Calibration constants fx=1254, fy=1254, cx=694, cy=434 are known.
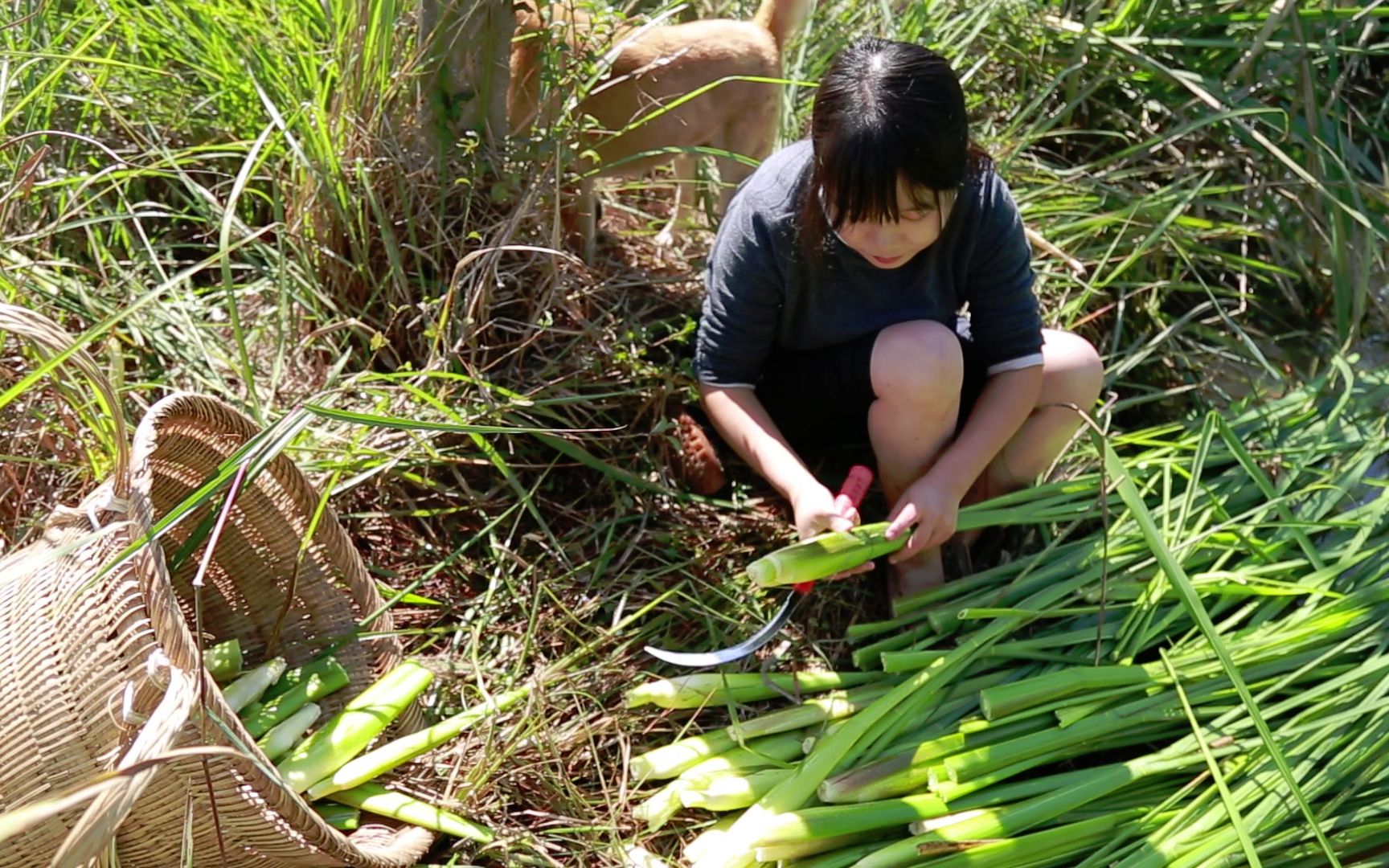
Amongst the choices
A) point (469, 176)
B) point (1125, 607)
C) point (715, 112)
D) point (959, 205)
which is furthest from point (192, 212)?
point (1125, 607)

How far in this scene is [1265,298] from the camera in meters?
2.85

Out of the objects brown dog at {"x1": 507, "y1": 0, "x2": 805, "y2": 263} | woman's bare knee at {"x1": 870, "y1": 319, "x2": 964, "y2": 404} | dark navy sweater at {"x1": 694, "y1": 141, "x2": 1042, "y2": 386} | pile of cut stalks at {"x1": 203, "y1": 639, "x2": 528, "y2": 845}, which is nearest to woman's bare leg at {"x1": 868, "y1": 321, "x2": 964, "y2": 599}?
woman's bare knee at {"x1": 870, "y1": 319, "x2": 964, "y2": 404}

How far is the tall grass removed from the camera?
1.97 m

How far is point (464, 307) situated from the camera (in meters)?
2.13

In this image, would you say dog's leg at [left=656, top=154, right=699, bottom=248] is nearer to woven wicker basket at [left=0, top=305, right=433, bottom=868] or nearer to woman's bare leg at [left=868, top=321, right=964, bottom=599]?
woman's bare leg at [left=868, top=321, right=964, bottom=599]

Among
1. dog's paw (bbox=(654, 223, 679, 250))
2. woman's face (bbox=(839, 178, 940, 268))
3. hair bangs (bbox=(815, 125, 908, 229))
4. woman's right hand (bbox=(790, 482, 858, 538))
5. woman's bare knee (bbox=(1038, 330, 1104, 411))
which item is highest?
hair bangs (bbox=(815, 125, 908, 229))

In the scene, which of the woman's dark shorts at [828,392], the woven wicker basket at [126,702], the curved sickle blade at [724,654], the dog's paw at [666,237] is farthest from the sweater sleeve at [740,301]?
the woven wicker basket at [126,702]

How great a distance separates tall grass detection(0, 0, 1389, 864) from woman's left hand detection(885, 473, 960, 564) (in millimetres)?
242

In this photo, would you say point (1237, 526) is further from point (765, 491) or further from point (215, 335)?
point (215, 335)

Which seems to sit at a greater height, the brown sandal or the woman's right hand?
the woman's right hand

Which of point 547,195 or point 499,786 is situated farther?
point 547,195

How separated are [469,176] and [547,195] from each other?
0.14 meters

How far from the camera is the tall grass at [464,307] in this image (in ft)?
6.46

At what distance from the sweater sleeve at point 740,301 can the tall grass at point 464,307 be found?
4.5 inches
